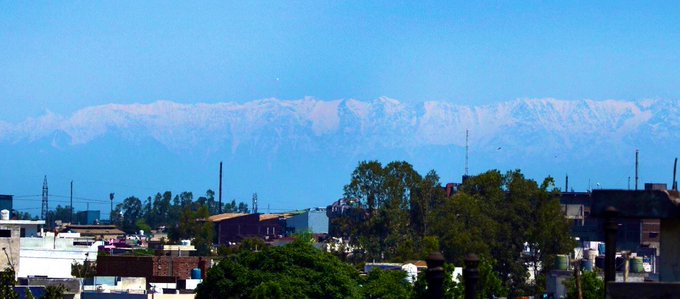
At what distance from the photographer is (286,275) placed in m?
67.9

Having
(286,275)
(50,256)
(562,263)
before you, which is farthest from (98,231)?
(286,275)

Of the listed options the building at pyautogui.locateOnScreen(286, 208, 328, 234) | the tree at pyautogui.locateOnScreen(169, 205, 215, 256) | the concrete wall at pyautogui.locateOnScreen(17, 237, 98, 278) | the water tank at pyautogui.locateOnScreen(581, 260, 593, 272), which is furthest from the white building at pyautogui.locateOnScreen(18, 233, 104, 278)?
the building at pyautogui.locateOnScreen(286, 208, 328, 234)

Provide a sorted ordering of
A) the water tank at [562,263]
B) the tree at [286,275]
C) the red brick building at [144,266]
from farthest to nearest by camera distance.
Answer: the red brick building at [144,266]
the water tank at [562,263]
the tree at [286,275]

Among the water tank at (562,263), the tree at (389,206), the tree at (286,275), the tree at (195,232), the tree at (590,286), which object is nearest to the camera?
the tree at (590,286)

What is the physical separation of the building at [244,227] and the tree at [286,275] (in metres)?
95.9

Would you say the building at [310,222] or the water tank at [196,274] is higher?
the building at [310,222]

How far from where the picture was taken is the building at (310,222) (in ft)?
602

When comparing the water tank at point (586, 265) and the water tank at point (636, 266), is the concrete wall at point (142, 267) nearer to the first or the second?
the water tank at point (586, 265)

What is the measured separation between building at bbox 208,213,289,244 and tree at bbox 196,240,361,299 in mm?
95902

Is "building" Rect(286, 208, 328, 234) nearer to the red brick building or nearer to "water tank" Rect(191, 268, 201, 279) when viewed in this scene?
the red brick building

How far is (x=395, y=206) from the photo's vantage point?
374ft

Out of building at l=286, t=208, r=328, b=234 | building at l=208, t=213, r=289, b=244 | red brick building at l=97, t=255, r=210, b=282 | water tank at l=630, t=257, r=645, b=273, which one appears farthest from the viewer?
building at l=286, t=208, r=328, b=234

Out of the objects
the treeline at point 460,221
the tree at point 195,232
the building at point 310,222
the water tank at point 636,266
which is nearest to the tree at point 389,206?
the treeline at point 460,221

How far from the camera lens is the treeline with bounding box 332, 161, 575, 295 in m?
99.2
